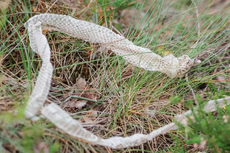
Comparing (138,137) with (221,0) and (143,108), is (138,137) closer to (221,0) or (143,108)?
(143,108)

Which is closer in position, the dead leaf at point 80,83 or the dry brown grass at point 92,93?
the dry brown grass at point 92,93

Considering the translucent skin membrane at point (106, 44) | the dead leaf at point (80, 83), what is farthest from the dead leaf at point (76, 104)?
the translucent skin membrane at point (106, 44)

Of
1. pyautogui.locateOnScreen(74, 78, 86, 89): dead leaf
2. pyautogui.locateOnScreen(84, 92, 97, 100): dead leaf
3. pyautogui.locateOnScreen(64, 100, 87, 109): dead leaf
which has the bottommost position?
pyautogui.locateOnScreen(64, 100, 87, 109): dead leaf

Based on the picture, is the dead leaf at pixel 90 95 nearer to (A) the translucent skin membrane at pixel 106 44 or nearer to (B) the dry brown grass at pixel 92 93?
(B) the dry brown grass at pixel 92 93

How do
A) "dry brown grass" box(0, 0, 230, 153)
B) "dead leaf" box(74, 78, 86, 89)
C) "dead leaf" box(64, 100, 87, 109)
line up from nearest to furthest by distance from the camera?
"dry brown grass" box(0, 0, 230, 153) < "dead leaf" box(64, 100, 87, 109) < "dead leaf" box(74, 78, 86, 89)

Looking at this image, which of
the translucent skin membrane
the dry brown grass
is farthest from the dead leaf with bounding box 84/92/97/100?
the translucent skin membrane

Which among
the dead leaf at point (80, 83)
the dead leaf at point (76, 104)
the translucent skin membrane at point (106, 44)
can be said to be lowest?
the dead leaf at point (76, 104)

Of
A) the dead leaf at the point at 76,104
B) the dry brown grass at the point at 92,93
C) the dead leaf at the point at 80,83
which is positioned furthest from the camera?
the dead leaf at the point at 80,83

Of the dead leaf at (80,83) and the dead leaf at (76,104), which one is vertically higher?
the dead leaf at (80,83)

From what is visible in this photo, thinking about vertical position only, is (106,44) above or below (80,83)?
above

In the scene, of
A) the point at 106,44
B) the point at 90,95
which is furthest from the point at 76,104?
the point at 106,44

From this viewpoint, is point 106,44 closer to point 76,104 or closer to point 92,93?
point 92,93

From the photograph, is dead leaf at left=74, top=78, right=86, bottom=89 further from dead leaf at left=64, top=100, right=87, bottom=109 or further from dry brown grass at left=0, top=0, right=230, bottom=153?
dead leaf at left=64, top=100, right=87, bottom=109

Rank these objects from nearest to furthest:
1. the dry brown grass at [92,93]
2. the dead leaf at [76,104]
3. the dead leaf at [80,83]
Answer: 1. the dry brown grass at [92,93]
2. the dead leaf at [76,104]
3. the dead leaf at [80,83]
